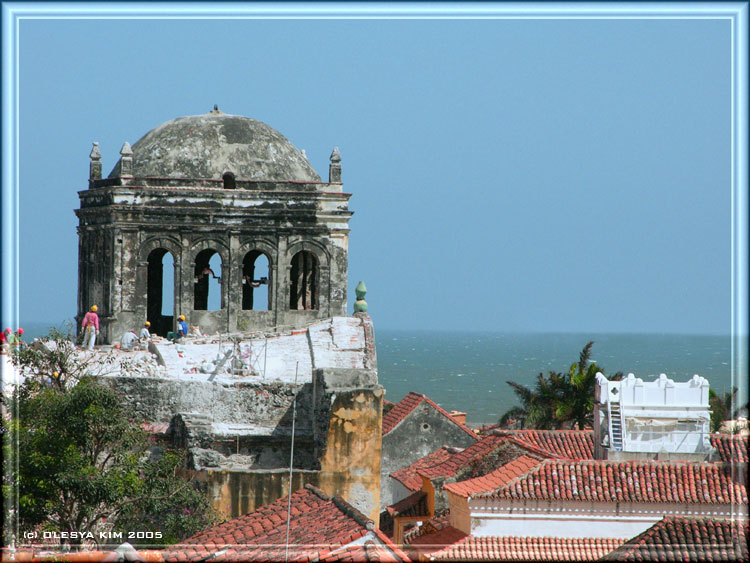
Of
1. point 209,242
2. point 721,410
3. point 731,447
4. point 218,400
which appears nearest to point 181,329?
point 209,242

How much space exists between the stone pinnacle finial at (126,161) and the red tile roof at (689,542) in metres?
13.0

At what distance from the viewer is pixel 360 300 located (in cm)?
2656

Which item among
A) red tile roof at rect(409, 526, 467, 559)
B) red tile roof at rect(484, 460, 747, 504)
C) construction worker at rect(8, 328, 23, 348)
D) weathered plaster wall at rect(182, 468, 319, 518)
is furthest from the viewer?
red tile roof at rect(484, 460, 747, 504)

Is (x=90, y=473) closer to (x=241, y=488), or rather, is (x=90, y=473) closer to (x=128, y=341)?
(x=241, y=488)

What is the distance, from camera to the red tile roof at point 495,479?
22234 mm

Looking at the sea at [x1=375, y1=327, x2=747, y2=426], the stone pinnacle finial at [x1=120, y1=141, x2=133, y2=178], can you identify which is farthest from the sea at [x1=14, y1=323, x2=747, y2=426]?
the stone pinnacle finial at [x1=120, y1=141, x2=133, y2=178]

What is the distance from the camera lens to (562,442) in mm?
29172

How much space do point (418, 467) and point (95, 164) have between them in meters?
9.59

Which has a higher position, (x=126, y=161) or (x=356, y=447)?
(x=126, y=161)

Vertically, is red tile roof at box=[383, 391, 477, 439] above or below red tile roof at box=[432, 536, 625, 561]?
above

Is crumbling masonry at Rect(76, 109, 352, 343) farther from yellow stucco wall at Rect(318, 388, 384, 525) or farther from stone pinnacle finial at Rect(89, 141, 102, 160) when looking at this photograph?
yellow stucco wall at Rect(318, 388, 384, 525)

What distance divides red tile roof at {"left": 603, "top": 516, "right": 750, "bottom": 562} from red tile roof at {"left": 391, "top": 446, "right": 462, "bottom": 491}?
9.08m

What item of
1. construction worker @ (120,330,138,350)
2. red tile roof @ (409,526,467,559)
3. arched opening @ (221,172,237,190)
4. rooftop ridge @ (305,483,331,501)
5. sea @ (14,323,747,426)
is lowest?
sea @ (14,323,747,426)

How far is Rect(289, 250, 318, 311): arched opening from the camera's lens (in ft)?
91.7
